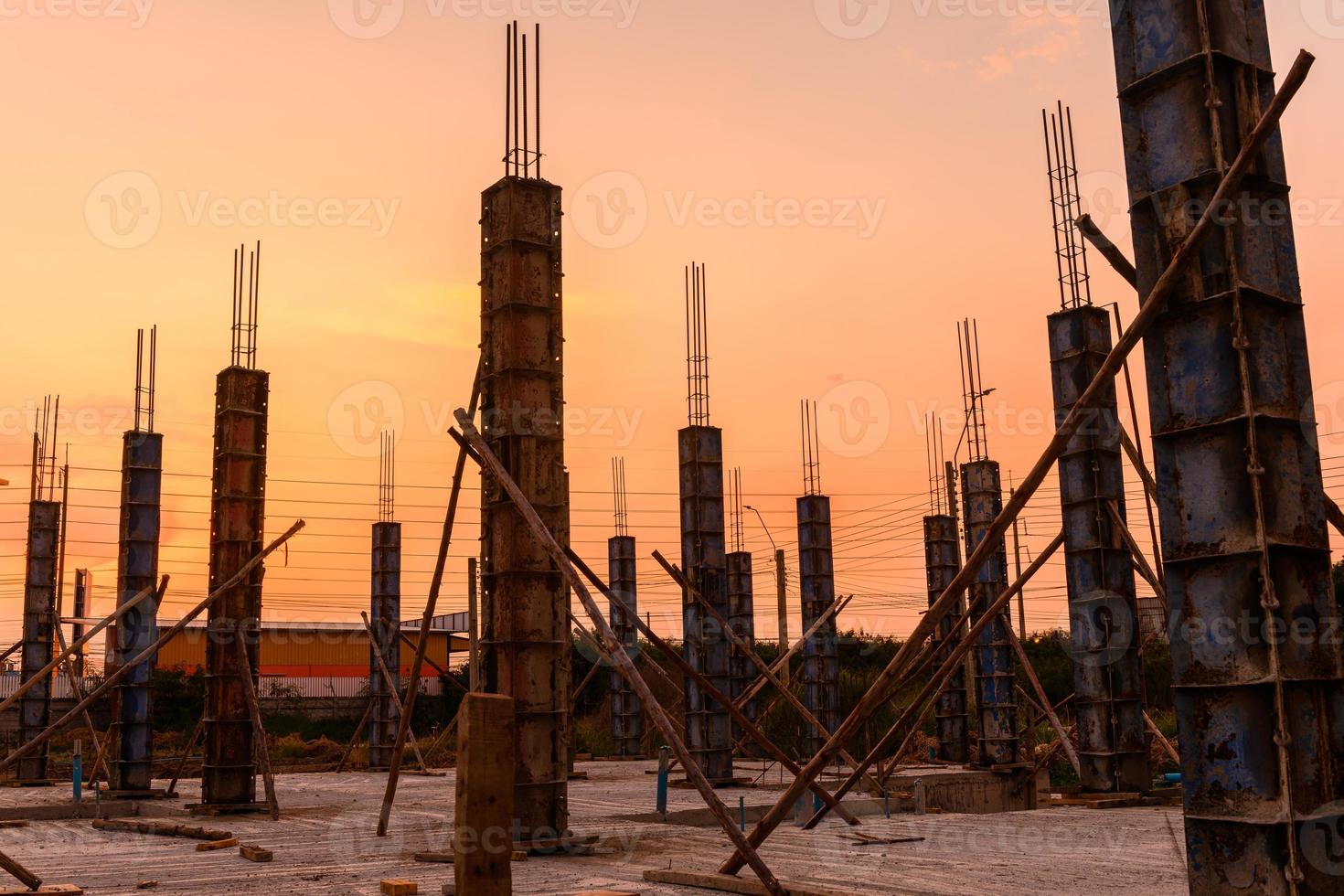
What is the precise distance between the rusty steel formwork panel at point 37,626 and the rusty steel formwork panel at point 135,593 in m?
5.91

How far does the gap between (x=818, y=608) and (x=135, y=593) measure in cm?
1700

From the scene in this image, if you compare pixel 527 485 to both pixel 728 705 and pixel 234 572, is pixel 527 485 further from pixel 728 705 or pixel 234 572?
pixel 234 572

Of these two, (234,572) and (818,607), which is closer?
(234,572)

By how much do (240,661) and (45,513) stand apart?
13.0 meters

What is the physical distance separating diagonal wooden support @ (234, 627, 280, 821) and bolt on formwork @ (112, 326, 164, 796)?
440 cm

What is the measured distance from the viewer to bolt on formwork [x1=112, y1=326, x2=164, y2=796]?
21.5m

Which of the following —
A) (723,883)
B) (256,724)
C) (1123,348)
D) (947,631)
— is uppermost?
(1123,348)

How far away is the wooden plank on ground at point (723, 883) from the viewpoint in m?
8.38

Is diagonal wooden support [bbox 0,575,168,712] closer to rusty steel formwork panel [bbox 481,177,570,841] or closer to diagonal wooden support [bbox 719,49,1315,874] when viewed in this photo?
rusty steel formwork panel [bbox 481,177,570,841]

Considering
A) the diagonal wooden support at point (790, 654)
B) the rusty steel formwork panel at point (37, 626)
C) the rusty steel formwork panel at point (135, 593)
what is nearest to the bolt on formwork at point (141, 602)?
the rusty steel formwork panel at point (135, 593)

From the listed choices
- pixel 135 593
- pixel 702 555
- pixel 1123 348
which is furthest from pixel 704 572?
pixel 1123 348

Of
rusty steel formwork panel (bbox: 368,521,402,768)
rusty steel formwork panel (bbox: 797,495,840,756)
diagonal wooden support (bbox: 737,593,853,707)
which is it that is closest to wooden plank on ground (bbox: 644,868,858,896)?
Answer: diagonal wooden support (bbox: 737,593,853,707)

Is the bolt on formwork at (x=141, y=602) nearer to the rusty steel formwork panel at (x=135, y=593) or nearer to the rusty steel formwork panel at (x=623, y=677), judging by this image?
the rusty steel formwork panel at (x=135, y=593)

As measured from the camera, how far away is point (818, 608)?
3170 centimetres
